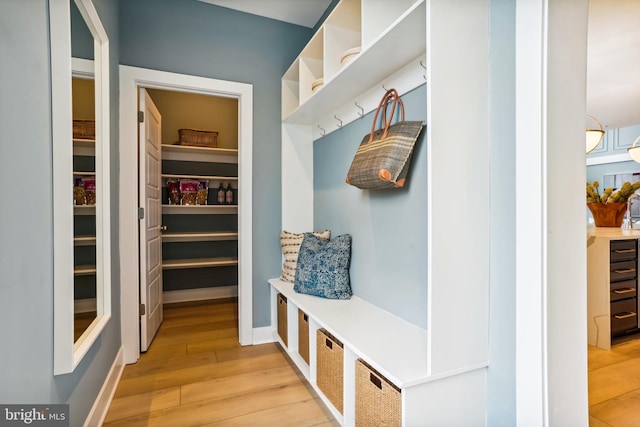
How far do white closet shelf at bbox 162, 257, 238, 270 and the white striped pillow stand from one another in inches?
50.7

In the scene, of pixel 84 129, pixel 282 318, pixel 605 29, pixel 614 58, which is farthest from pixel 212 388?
pixel 614 58

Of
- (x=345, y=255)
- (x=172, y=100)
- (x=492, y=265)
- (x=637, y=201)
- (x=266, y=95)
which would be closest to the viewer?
(x=492, y=265)

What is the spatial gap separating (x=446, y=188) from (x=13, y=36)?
4.78ft

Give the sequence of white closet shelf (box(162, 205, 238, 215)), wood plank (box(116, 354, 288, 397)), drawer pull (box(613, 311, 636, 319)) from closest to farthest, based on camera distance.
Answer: wood plank (box(116, 354, 288, 397)), drawer pull (box(613, 311, 636, 319)), white closet shelf (box(162, 205, 238, 215))

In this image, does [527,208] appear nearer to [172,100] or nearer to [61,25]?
[61,25]

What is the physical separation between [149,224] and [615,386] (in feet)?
11.1

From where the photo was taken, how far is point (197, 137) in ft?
11.9

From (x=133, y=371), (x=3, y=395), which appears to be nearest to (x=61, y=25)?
(x=3, y=395)

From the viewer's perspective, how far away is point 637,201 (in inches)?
251

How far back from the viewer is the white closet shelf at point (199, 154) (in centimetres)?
365

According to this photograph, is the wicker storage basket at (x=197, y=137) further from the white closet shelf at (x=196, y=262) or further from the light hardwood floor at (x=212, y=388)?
the light hardwood floor at (x=212, y=388)

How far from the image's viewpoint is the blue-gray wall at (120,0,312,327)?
2.39 meters

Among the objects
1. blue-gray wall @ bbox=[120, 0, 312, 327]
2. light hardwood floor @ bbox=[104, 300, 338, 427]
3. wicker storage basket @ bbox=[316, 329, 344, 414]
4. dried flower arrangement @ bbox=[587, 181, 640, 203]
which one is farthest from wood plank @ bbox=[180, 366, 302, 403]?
dried flower arrangement @ bbox=[587, 181, 640, 203]

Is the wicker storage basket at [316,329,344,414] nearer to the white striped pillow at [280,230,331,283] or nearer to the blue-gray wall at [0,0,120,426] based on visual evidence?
the white striped pillow at [280,230,331,283]
